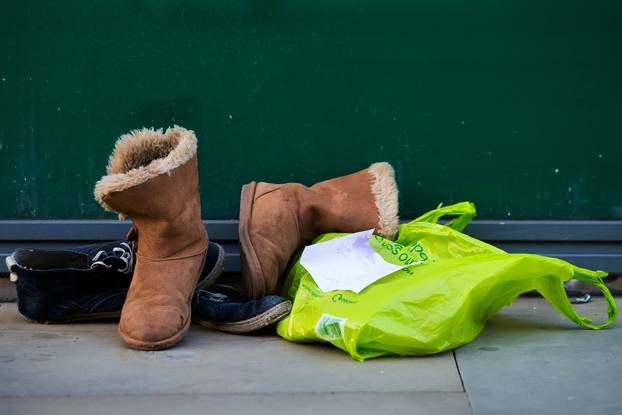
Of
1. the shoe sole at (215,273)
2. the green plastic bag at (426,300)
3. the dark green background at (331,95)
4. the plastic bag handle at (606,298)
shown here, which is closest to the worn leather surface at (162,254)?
the shoe sole at (215,273)

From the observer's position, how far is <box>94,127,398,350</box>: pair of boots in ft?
8.25

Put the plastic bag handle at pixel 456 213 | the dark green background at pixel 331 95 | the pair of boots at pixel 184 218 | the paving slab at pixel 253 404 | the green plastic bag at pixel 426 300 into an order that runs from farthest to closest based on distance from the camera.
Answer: the dark green background at pixel 331 95
the plastic bag handle at pixel 456 213
the pair of boots at pixel 184 218
the green plastic bag at pixel 426 300
the paving slab at pixel 253 404

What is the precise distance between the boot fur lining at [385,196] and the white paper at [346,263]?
82mm

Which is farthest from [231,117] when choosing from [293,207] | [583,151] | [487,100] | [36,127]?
[583,151]

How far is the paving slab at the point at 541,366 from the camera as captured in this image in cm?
211

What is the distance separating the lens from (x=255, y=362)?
2426 mm

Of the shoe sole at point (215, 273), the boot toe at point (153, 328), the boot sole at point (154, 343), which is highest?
the shoe sole at point (215, 273)

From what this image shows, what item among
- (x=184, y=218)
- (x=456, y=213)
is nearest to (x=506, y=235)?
(x=456, y=213)

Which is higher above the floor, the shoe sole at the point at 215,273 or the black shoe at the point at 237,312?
the shoe sole at the point at 215,273

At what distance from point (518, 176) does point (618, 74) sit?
458mm

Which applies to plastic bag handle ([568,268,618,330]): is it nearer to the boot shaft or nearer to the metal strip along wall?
the metal strip along wall

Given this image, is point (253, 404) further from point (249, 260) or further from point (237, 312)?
point (249, 260)

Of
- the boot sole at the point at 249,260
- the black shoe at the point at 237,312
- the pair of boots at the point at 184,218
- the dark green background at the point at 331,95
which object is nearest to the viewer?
the pair of boots at the point at 184,218

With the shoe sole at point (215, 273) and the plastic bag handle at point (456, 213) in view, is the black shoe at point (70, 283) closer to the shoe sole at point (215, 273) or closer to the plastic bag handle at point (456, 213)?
the shoe sole at point (215, 273)
